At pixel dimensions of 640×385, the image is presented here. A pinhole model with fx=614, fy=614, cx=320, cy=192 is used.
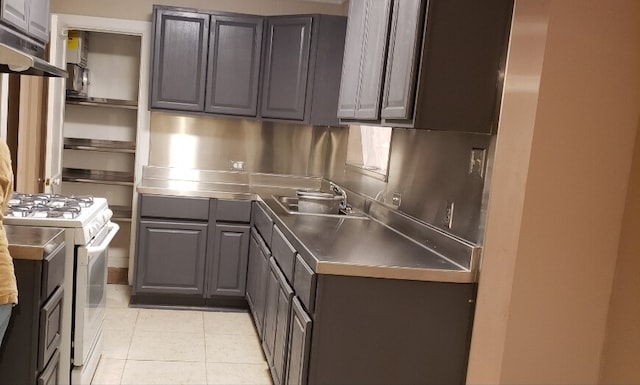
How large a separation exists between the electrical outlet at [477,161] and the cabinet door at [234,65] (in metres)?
2.41

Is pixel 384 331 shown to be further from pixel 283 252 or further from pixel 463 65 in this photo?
pixel 463 65

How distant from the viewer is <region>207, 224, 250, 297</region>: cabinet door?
4305 millimetres

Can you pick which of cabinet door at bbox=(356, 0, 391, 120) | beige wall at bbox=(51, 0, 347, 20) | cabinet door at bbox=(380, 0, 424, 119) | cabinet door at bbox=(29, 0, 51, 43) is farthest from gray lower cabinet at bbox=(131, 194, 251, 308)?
cabinet door at bbox=(380, 0, 424, 119)

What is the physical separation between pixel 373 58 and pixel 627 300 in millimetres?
1565

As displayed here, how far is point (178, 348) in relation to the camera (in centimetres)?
361

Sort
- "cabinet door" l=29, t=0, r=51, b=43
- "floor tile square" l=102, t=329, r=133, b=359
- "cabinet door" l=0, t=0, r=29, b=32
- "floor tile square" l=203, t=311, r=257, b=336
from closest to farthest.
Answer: "cabinet door" l=0, t=0, r=29, b=32
"cabinet door" l=29, t=0, r=51, b=43
"floor tile square" l=102, t=329, r=133, b=359
"floor tile square" l=203, t=311, r=257, b=336

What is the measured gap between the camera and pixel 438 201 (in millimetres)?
2760

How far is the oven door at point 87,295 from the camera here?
2660mm

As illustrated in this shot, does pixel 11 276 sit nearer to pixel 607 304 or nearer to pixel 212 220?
pixel 607 304

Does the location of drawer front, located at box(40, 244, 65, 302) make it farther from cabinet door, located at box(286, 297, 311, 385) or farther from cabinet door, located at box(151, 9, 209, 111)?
cabinet door, located at box(151, 9, 209, 111)

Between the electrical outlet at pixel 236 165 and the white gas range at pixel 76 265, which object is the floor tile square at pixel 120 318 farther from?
the electrical outlet at pixel 236 165

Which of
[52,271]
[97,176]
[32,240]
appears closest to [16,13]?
[32,240]

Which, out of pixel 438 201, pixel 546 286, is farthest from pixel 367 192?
pixel 546 286

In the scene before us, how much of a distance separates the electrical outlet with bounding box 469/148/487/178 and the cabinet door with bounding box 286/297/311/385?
874 millimetres
